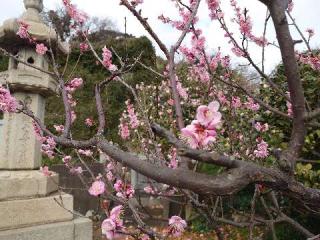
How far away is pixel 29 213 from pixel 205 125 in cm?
382

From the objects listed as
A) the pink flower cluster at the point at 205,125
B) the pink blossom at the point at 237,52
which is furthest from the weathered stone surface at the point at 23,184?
the pink flower cluster at the point at 205,125

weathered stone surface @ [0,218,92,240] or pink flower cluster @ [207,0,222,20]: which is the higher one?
pink flower cluster @ [207,0,222,20]

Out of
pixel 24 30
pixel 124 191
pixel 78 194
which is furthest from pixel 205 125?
pixel 78 194

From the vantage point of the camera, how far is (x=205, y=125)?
93cm

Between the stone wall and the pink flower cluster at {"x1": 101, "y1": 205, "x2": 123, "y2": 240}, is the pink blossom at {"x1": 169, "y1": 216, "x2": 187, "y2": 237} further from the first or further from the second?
the stone wall

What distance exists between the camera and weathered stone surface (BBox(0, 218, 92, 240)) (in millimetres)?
4062

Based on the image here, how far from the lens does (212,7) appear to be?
301cm

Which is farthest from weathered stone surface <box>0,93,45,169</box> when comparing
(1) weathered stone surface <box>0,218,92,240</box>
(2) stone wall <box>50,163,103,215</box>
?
(2) stone wall <box>50,163,103,215</box>

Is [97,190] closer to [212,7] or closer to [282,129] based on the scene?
[212,7]

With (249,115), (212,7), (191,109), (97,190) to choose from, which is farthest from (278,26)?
(191,109)

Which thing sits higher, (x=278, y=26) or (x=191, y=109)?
(x=191, y=109)

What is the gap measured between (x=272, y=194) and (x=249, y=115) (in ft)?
13.3

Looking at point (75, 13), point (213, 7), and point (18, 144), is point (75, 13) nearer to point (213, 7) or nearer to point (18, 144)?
point (213, 7)

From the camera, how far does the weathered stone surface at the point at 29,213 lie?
4.13 metres
